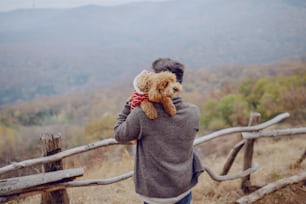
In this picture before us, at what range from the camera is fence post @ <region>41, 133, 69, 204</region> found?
8.82 ft

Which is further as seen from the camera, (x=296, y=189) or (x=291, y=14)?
(x=291, y=14)

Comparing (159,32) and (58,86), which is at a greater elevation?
(159,32)

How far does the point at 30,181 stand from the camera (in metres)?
2.47

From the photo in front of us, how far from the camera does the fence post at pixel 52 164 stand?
2689 mm

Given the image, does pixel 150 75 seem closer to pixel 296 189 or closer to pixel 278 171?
pixel 296 189

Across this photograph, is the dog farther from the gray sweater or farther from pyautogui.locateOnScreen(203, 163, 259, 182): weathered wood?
pyautogui.locateOnScreen(203, 163, 259, 182): weathered wood

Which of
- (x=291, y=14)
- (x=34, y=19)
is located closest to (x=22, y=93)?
(x=291, y=14)

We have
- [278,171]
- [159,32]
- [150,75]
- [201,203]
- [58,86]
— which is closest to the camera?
[150,75]

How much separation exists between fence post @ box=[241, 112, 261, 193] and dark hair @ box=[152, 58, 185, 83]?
2.14 m

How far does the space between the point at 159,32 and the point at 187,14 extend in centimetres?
2102

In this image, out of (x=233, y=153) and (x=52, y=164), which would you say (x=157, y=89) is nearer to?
(x=52, y=164)

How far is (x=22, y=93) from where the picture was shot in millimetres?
78125

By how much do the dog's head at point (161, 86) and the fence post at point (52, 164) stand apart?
1.30m

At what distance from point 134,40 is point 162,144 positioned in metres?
147
